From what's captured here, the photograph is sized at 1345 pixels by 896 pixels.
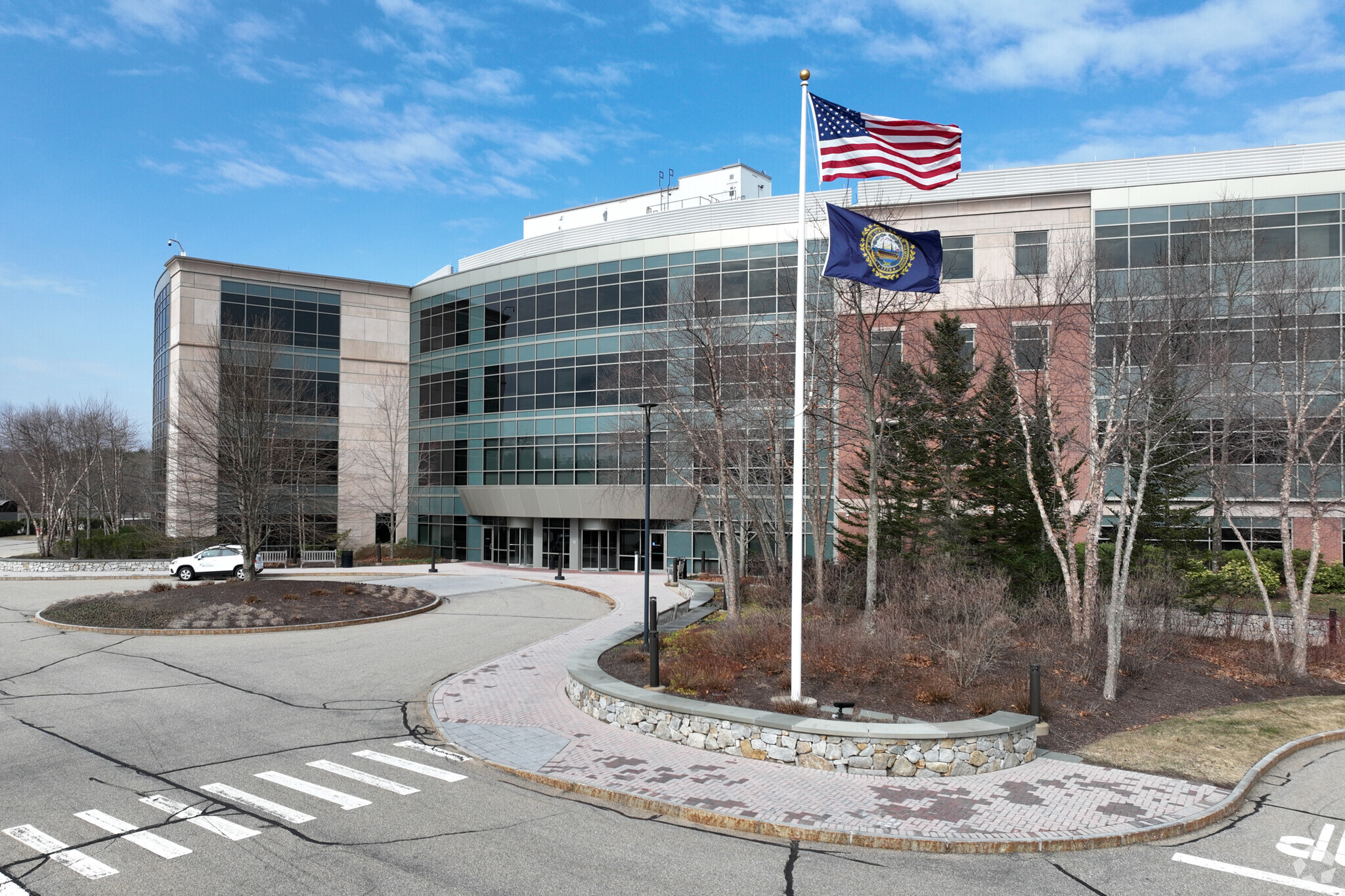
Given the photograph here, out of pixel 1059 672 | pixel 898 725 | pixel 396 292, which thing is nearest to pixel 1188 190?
pixel 1059 672

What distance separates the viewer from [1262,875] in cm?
783

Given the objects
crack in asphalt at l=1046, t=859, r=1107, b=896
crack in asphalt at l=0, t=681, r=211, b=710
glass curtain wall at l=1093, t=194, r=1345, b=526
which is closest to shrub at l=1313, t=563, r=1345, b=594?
glass curtain wall at l=1093, t=194, r=1345, b=526

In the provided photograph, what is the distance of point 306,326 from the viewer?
166ft

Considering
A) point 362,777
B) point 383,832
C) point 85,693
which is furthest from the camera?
point 85,693

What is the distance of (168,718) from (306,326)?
41.8 meters

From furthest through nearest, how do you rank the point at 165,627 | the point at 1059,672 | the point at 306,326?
the point at 306,326, the point at 165,627, the point at 1059,672

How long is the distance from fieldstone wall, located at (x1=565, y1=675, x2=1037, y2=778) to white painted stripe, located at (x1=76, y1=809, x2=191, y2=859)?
6108 mm

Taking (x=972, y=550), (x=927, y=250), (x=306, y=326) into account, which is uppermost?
(x=306, y=326)

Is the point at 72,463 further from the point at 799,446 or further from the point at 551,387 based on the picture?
the point at 799,446

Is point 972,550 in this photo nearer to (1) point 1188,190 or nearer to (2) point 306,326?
(1) point 1188,190

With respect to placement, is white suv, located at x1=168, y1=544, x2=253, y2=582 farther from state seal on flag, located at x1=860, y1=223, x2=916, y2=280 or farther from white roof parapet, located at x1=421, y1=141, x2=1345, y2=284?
state seal on flag, located at x1=860, y1=223, x2=916, y2=280

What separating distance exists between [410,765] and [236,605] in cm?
1588

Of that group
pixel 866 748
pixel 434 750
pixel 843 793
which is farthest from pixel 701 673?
pixel 434 750

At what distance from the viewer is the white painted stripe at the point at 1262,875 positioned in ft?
24.7
